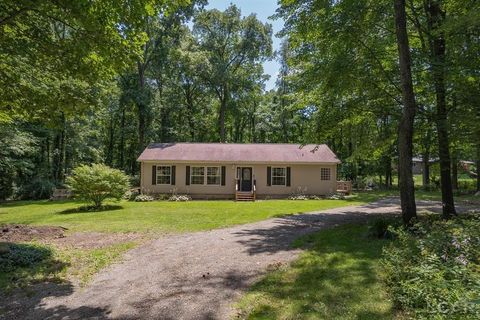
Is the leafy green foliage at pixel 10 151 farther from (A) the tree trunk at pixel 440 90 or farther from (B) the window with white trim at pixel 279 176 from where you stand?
(A) the tree trunk at pixel 440 90

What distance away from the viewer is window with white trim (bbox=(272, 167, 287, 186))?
985 inches

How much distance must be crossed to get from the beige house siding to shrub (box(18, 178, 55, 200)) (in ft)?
25.8

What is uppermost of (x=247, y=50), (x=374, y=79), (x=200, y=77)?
(x=247, y=50)

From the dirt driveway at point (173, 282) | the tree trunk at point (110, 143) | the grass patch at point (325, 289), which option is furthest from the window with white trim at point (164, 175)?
the tree trunk at point (110, 143)

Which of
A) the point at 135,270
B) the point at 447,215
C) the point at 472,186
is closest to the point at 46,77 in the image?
the point at 135,270

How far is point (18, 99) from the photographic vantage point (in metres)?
8.09

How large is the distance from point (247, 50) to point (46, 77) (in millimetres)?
30679

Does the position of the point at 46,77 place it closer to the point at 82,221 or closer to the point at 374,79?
the point at 82,221

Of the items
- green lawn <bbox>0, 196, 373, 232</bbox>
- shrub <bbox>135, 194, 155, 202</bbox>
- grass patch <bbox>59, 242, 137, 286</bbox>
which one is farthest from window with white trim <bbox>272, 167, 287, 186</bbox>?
grass patch <bbox>59, 242, 137, 286</bbox>

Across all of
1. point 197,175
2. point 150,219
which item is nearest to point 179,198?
point 197,175

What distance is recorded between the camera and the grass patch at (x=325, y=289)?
5.00 metres

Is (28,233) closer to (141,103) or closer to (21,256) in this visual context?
(21,256)

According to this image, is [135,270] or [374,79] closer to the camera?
[135,270]

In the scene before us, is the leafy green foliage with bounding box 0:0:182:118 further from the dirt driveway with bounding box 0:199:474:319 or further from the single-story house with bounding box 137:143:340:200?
the single-story house with bounding box 137:143:340:200
